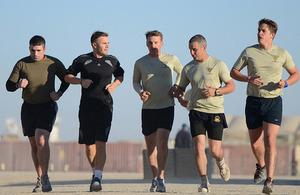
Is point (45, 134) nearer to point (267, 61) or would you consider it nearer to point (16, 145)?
point (267, 61)

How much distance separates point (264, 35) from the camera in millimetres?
9344

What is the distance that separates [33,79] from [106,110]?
1.37 m

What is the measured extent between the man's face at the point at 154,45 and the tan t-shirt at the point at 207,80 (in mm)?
936

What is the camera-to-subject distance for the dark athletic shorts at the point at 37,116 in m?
10.1

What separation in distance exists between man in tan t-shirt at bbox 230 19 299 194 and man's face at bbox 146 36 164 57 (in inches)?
52.7

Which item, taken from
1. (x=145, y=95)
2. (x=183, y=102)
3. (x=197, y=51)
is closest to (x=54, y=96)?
(x=145, y=95)

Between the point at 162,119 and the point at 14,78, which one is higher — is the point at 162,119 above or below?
below

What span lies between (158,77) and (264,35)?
176cm

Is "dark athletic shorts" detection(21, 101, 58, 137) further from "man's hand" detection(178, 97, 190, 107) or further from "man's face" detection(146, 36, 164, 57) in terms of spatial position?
"man's hand" detection(178, 97, 190, 107)

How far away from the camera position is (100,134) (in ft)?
31.7

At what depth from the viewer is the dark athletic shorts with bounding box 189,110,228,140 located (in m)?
9.27

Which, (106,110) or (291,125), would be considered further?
(291,125)

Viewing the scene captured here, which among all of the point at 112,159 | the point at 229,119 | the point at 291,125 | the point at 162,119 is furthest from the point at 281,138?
the point at 162,119

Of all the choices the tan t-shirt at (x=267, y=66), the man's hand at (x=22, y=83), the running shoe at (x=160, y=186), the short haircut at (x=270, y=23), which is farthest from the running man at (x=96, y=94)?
the short haircut at (x=270, y=23)
